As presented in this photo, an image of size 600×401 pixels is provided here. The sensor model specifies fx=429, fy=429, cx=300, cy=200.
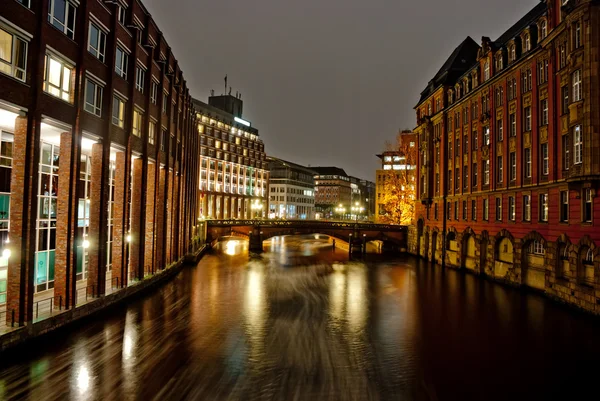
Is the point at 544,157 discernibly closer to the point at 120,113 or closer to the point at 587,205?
the point at 587,205

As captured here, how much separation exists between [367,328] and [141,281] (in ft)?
57.4

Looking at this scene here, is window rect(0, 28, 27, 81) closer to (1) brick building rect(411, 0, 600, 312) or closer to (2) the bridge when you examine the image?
(1) brick building rect(411, 0, 600, 312)

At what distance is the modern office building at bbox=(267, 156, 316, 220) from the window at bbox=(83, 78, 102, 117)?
122 meters

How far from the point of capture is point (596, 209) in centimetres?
2644

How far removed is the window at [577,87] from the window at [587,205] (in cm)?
609

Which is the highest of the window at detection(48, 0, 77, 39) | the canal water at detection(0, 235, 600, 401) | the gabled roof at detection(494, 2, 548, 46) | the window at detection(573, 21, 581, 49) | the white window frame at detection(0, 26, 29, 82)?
the gabled roof at detection(494, 2, 548, 46)

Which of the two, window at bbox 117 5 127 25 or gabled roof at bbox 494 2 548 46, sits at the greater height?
gabled roof at bbox 494 2 548 46

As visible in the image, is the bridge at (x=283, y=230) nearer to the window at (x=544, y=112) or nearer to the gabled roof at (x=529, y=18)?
the gabled roof at (x=529, y=18)

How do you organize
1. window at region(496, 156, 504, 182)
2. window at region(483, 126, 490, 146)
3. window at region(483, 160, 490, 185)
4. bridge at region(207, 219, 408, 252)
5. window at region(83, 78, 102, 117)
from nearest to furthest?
1. window at region(83, 78, 102, 117)
2. window at region(496, 156, 504, 182)
3. window at region(483, 126, 490, 146)
4. window at region(483, 160, 490, 185)
5. bridge at region(207, 219, 408, 252)

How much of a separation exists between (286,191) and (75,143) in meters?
133

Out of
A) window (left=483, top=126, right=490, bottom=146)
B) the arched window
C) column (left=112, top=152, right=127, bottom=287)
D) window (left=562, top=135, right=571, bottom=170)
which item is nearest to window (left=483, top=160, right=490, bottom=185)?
window (left=483, top=126, right=490, bottom=146)

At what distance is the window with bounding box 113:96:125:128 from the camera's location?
90.1ft

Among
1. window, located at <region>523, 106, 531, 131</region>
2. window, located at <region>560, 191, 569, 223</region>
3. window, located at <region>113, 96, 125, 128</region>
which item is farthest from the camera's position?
window, located at <region>523, 106, 531, 131</region>

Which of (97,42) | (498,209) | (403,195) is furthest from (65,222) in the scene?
(403,195)
